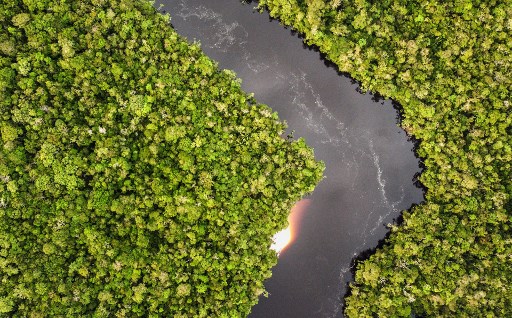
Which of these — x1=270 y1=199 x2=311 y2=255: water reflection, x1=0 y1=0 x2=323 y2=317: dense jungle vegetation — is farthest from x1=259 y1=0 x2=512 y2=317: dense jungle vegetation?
x1=0 y1=0 x2=323 y2=317: dense jungle vegetation

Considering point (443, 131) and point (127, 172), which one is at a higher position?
point (443, 131)

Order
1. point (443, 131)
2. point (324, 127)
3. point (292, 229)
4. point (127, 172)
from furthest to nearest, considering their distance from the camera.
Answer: point (324, 127) < point (292, 229) < point (443, 131) < point (127, 172)

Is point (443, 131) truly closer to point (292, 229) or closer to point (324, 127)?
point (324, 127)

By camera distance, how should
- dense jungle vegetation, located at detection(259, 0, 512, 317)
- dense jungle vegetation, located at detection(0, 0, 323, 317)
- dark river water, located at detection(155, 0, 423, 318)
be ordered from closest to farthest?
dense jungle vegetation, located at detection(0, 0, 323, 317)
dense jungle vegetation, located at detection(259, 0, 512, 317)
dark river water, located at detection(155, 0, 423, 318)

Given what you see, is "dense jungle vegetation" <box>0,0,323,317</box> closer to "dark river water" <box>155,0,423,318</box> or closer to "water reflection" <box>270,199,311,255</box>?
"water reflection" <box>270,199,311,255</box>

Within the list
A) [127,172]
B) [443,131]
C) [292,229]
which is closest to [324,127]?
[292,229]

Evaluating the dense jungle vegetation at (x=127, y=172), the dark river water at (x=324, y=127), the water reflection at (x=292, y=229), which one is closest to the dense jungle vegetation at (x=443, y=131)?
the dark river water at (x=324, y=127)

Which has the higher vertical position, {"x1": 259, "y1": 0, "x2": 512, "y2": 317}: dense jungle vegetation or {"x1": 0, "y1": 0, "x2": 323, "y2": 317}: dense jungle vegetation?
{"x1": 259, "y1": 0, "x2": 512, "y2": 317}: dense jungle vegetation

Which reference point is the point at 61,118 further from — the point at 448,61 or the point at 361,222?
the point at 448,61
